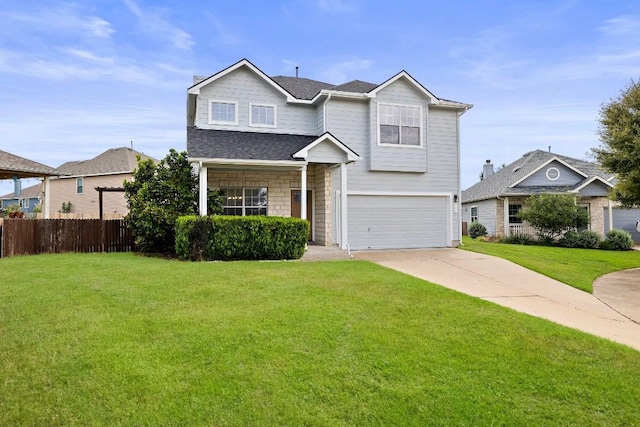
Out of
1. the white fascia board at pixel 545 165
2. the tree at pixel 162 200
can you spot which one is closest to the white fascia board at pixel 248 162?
the tree at pixel 162 200

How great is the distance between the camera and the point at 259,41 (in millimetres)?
16328

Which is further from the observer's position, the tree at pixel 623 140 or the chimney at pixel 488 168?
the chimney at pixel 488 168

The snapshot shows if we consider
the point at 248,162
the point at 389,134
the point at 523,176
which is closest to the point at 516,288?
the point at 389,134

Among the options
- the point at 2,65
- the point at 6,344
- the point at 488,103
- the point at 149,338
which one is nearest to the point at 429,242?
the point at 488,103

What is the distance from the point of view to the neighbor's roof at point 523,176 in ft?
76.5

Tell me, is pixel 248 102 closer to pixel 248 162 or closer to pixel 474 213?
pixel 248 162

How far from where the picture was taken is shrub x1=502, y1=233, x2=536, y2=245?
72.4 feet

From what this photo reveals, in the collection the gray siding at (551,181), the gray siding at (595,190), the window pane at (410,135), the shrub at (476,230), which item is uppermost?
the window pane at (410,135)

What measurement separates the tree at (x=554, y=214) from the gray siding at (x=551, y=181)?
2.56 metres

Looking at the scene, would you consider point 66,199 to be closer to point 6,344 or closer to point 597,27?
point 6,344

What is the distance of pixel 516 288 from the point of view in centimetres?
909

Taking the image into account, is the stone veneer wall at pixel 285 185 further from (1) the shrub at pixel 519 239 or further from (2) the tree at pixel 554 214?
(1) the shrub at pixel 519 239

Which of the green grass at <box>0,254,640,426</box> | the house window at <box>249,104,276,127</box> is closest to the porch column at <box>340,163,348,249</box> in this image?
the house window at <box>249,104,276,127</box>

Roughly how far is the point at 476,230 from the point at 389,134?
1296 centimetres
